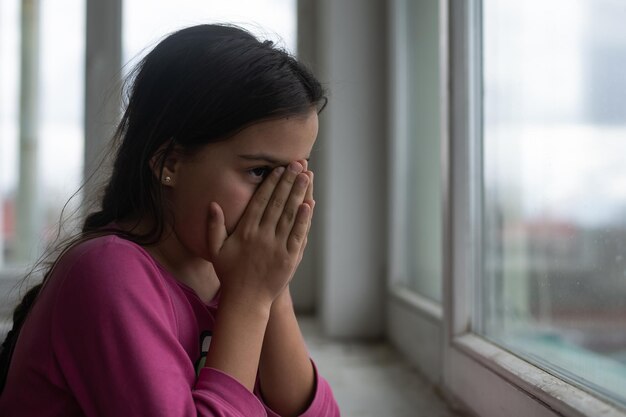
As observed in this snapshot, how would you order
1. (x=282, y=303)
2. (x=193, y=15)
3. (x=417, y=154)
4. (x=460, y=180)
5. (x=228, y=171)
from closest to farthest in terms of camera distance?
(x=228, y=171)
(x=282, y=303)
(x=460, y=180)
(x=417, y=154)
(x=193, y=15)

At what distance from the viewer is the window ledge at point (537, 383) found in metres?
0.51

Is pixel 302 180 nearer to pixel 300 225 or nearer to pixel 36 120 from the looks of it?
pixel 300 225

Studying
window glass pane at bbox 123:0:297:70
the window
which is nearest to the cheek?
the window

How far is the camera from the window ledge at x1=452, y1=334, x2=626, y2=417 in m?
0.51

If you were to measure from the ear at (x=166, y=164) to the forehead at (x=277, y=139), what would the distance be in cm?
6

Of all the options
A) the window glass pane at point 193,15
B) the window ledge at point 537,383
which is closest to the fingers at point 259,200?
the window ledge at point 537,383

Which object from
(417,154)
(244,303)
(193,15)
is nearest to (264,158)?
(244,303)

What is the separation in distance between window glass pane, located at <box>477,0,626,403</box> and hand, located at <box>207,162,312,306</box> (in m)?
0.31

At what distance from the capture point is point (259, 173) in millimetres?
625

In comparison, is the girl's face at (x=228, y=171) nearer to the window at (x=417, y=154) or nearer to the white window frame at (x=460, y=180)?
the white window frame at (x=460, y=180)

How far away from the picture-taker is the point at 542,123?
775 mm

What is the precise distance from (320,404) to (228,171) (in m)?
0.30

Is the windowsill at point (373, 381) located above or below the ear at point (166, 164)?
below

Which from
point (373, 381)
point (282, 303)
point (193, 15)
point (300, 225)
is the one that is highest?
point (193, 15)
